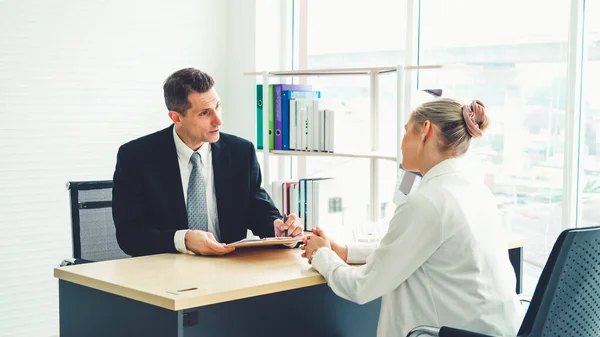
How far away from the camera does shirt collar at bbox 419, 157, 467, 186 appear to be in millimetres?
2264

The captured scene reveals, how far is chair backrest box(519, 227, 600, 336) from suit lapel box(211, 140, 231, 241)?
4.45ft

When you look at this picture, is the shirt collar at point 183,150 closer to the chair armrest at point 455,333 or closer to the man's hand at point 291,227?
the man's hand at point 291,227

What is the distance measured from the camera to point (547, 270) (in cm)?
193

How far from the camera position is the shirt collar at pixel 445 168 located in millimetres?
2264

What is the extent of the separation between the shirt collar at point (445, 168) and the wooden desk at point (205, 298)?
0.45m

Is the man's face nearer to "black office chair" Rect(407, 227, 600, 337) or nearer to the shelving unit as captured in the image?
the shelving unit

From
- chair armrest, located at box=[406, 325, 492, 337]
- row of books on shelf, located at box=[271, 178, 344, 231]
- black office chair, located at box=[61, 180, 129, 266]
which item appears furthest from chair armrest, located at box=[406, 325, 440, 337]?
A: row of books on shelf, located at box=[271, 178, 344, 231]

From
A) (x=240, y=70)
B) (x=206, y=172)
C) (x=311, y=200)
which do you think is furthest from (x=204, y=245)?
(x=240, y=70)

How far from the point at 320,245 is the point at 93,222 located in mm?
1085

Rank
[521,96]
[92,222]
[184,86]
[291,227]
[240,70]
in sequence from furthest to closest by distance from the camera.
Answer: [240,70] → [521,96] → [92,222] → [184,86] → [291,227]

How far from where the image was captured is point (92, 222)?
312cm

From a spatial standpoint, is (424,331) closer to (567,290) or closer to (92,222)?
(567,290)

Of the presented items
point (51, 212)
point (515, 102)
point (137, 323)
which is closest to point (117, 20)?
point (51, 212)

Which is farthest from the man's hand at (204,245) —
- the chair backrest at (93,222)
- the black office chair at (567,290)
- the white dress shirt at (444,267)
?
the black office chair at (567,290)
